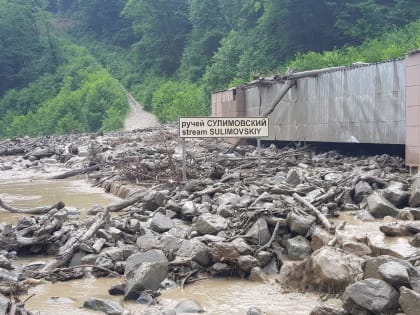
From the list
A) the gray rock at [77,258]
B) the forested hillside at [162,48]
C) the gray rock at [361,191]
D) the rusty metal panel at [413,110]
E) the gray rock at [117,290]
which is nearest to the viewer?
the gray rock at [117,290]

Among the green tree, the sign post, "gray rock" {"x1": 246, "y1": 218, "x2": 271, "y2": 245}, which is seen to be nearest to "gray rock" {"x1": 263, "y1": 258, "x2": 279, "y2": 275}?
"gray rock" {"x1": 246, "y1": 218, "x2": 271, "y2": 245}

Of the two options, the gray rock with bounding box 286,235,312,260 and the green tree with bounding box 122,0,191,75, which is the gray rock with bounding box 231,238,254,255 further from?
the green tree with bounding box 122,0,191,75

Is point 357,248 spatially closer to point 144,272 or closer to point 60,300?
point 144,272

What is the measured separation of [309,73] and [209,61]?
134 feet

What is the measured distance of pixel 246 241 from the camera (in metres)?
8.33

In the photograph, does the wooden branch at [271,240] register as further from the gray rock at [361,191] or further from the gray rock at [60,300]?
the gray rock at [60,300]

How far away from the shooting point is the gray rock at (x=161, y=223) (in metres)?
9.58

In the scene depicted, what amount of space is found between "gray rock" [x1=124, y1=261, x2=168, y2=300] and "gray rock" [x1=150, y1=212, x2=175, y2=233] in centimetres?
225

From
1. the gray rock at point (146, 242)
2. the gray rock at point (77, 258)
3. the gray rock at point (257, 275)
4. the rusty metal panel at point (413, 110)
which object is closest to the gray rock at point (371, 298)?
the gray rock at point (257, 275)

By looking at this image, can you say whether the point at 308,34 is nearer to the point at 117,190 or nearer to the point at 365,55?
the point at 365,55

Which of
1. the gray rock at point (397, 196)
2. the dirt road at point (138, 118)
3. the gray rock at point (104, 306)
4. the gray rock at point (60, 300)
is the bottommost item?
the gray rock at point (60, 300)

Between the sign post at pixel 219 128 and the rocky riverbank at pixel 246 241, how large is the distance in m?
1.11

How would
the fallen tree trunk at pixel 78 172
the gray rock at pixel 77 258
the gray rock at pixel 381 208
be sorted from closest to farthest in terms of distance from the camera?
the gray rock at pixel 77 258
the gray rock at pixel 381 208
the fallen tree trunk at pixel 78 172

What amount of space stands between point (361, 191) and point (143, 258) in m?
5.05
